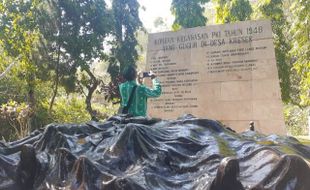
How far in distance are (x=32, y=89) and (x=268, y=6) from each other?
992 centimetres

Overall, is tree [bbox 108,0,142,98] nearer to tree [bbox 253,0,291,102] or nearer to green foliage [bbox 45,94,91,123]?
green foliage [bbox 45,94,91,123]

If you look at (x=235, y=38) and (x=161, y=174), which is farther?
(x=235, y=38)

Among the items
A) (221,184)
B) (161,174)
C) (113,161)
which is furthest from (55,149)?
(221,184)

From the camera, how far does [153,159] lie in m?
2.74

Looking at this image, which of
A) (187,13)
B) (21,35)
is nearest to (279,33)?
(187,13)

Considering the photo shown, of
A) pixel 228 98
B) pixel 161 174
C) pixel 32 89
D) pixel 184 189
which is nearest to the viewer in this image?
pixel 184 189

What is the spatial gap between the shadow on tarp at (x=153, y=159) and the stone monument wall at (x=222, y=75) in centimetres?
606

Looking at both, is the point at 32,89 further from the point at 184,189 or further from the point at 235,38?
the point at 184,189

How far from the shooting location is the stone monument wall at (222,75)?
364 inches

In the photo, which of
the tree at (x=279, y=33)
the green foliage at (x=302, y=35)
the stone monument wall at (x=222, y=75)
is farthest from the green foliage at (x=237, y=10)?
the stone monument wall at (x=222, y=75)

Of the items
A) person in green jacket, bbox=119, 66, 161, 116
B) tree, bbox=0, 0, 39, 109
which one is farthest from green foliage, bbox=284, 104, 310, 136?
person in green jacket, bbox=119, 66, 161, 116

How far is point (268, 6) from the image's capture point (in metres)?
15.4

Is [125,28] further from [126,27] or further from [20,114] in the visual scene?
[20,114]

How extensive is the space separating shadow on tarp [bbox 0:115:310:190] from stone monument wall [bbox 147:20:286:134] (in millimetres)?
6059
